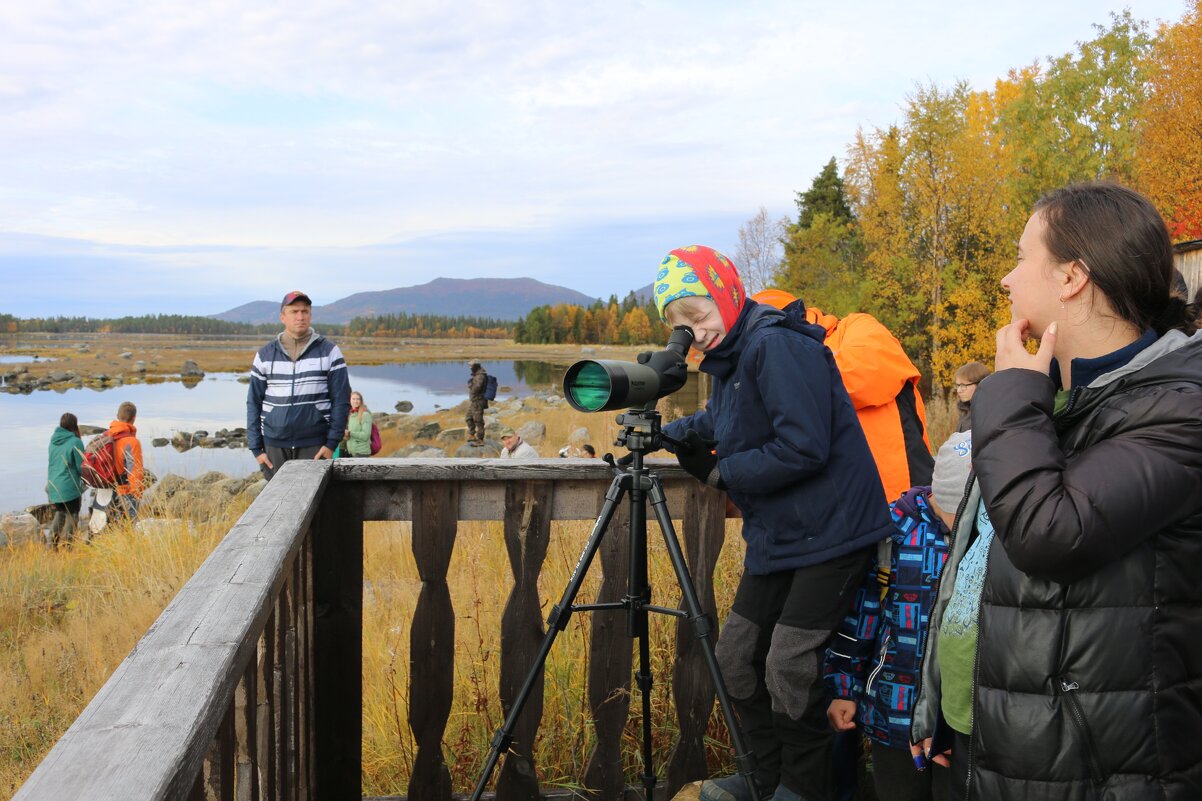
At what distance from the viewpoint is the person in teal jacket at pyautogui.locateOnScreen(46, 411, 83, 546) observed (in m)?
9.59

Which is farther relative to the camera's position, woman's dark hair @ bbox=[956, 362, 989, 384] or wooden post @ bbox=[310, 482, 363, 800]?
woman's dark hair @ bbox=[956, 362, 989, 384]

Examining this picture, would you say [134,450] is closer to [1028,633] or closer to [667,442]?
[667,442]

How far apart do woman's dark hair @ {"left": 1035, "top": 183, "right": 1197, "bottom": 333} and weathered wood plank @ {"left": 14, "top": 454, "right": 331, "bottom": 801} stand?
51.6 inches

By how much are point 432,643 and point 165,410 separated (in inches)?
1874

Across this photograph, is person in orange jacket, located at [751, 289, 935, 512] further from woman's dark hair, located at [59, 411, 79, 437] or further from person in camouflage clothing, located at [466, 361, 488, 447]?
person in camouflage clothing, located at [466, 361, 488, 447]

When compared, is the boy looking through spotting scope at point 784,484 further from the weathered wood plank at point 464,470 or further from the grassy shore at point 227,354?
the grassy shore at point 227,354

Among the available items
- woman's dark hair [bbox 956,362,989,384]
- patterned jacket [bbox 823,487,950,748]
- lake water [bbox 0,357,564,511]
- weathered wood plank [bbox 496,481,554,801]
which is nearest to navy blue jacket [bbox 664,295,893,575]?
patterned jacket [bbox 823,487,950,748]

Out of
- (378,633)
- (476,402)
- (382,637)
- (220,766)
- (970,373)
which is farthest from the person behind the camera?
(476,402)

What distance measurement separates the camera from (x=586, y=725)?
2662 mm

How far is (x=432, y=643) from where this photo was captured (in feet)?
7.91

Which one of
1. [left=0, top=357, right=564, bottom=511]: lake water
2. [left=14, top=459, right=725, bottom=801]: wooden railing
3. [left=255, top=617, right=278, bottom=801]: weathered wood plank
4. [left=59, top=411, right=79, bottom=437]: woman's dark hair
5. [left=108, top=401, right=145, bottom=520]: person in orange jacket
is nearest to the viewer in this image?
[left=255, top=617, right=278, bottom=801]: weathered wood plank

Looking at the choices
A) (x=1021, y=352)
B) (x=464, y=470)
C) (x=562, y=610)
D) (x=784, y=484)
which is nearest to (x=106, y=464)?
(x=464, y=470)

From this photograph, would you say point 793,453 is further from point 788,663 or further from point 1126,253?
point 1126,253

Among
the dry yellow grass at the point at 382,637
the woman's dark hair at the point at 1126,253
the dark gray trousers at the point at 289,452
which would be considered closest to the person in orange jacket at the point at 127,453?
the dry yellow grass at the point at 382,637
